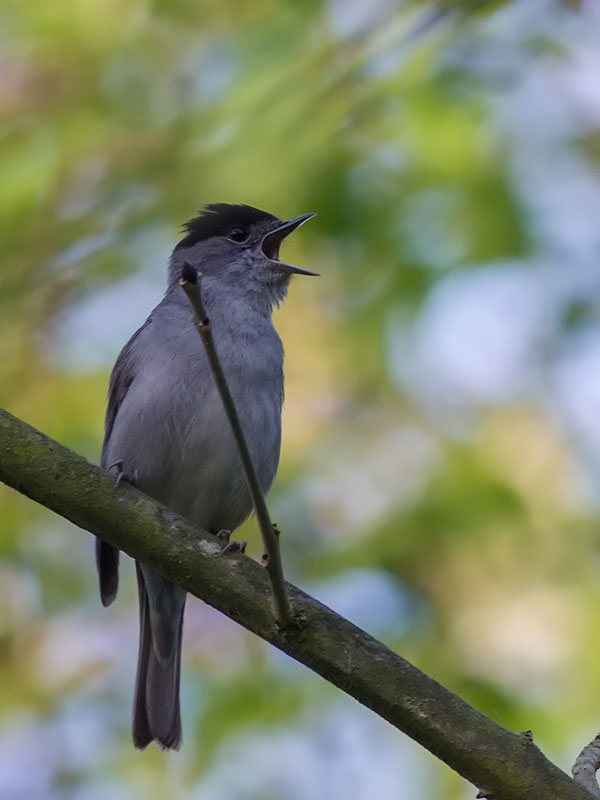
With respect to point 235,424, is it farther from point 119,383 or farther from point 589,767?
point 119,383

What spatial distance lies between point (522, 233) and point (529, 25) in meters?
1.16

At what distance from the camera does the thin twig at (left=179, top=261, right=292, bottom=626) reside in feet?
8.83

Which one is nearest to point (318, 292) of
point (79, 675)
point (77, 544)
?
point (77, 544)

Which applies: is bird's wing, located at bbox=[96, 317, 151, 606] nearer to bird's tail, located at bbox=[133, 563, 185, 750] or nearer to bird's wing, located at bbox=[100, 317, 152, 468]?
bird's wing, located at bbox=[100, 317, 152, 468]

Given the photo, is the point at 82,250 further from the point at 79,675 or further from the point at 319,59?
the point at 79,675

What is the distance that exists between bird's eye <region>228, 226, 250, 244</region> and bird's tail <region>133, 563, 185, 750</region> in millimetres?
1952

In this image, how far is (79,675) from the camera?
20.0 ft

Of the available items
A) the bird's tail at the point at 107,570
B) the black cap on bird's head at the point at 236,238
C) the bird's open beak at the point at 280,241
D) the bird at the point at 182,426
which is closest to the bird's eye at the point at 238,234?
the black cap on bird's head at the point at 236,238

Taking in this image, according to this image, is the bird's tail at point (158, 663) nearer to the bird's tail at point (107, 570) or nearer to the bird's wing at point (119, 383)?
the bird's tail at point (107, 570)

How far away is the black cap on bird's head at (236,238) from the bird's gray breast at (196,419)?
68 cm

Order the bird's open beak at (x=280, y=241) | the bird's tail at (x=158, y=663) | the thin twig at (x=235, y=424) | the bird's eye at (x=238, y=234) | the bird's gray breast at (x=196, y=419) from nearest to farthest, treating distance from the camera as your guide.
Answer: the thin twig at (x=235, y=424), the bird's gray breast at (x=196, y=419), the bird's tail at (x=158, y=663), the bird's open beak at (x=280, y=241), the bird's eye at (x=238, y=234)

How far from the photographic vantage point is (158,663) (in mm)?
5434

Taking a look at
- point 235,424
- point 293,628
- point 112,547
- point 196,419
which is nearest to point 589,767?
point 293,628

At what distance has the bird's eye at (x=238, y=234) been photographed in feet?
20.2
